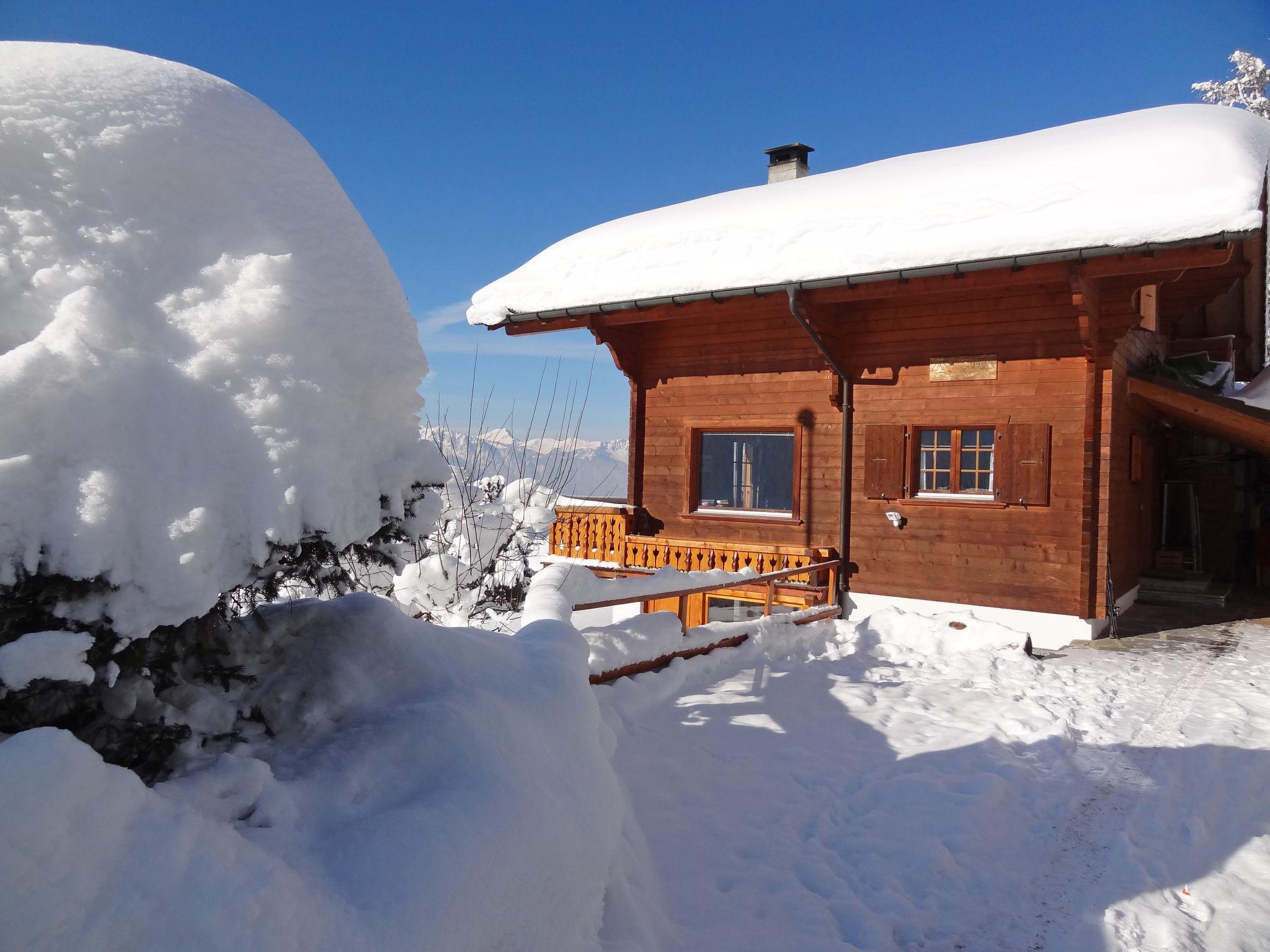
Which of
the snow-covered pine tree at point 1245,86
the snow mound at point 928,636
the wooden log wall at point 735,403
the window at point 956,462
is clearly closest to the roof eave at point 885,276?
the wooden log wall at point 735,403

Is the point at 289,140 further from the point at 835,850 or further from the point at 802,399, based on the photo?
the point at 802,399

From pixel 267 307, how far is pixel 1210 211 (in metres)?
7.57

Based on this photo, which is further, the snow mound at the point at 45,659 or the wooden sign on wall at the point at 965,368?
the wooden sign on wall at the point at 965,368

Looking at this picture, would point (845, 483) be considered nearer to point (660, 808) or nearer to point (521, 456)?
point (521, 456)

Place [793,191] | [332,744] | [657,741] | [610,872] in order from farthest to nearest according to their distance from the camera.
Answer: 1. [793,191]
2. [657,741]
3. [610,872]
4. [332,744]

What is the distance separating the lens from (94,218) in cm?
170

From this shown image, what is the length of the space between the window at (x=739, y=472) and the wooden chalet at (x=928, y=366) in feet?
0.13

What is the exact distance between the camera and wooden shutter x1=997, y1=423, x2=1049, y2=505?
26.9 ft

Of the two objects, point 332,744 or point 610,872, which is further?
point 610,872

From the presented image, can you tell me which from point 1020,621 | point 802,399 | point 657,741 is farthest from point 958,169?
point 657,741

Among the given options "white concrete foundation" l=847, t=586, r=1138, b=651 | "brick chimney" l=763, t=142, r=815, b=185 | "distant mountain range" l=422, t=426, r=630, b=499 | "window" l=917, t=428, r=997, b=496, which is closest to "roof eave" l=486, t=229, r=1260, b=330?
"window" l=917, t=428, r=997, b=496

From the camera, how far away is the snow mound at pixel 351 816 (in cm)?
126

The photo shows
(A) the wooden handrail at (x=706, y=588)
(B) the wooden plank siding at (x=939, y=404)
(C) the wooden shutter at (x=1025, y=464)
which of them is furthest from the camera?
(C) the wooden shutter at (x=1025, y=464)

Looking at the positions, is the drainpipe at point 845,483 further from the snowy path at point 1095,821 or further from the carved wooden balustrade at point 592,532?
the snowy path at point 1095,821
